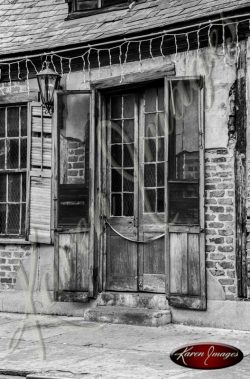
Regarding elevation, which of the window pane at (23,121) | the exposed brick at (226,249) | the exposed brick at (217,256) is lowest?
the exposed brick at (217,256)

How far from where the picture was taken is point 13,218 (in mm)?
→ 12164

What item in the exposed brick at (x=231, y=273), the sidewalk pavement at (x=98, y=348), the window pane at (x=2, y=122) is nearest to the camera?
the sidewalk pavement at (x=98, y=348)

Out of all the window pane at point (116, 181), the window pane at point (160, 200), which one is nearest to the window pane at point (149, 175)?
the window pane at point (160, 200)

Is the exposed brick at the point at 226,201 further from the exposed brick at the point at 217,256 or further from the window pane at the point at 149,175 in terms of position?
→ the window pane at the point at 149,175

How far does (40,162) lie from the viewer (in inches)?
463

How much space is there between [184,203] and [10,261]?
10.1ft

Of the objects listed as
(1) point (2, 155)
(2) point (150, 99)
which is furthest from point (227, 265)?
(1) point (2, 155)

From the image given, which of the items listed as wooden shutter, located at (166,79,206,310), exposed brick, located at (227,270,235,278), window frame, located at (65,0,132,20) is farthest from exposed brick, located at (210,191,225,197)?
window frame, located at (65,0,132,20)

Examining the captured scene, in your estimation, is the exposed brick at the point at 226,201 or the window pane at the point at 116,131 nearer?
the exposed brick at the point at 226,201

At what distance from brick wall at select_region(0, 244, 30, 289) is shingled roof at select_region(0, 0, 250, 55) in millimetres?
2890

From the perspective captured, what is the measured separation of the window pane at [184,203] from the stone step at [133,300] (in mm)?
1078

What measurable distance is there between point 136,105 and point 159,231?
176cm

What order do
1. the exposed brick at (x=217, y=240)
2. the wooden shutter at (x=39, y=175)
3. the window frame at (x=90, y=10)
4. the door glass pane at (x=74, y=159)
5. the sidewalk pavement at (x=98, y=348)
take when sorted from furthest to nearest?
1. the window frame at (x=90, y=10)
2. the wooden shutter at (x=39, y=175)
3. the door glass pane at (x=74, y=159)
4. the exposed brick at (x=217, y=240)
5. the sidewalk pavement at (x=98, y=348)

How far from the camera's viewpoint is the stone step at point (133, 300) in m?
10.7
